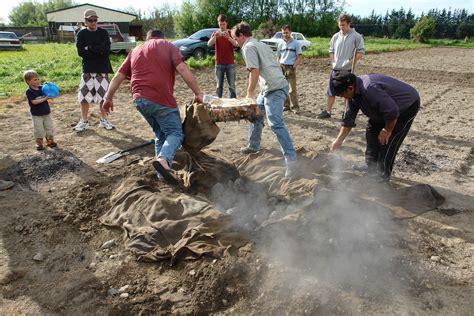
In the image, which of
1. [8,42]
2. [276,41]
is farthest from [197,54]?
[8,42]

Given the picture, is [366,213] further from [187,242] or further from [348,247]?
[187,242]

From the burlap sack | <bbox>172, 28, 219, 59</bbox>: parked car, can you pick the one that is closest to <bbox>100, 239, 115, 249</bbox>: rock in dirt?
the burlap sack

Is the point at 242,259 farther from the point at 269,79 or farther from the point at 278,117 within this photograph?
the point at 269,79

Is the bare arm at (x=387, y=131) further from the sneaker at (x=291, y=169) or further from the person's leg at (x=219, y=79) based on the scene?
the person's leg at (x=219, y=79)

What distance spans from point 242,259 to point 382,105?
2.00m

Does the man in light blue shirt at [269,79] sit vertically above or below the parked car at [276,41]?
below

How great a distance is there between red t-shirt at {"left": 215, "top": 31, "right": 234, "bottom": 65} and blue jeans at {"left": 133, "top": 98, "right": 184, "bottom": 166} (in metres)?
3.31

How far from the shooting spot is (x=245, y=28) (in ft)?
14.7

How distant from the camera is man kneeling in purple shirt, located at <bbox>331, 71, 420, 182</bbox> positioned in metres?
3.64

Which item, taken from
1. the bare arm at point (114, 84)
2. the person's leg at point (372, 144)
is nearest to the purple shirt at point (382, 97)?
the person's leg at point (372, 144)

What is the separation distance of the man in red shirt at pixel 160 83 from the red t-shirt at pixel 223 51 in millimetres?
3146

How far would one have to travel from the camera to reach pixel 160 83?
405 centimetres

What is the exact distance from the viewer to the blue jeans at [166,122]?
4.12 metres

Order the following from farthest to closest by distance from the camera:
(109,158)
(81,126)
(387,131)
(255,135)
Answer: (81,126), (255,135), (109,158), (387,131)
